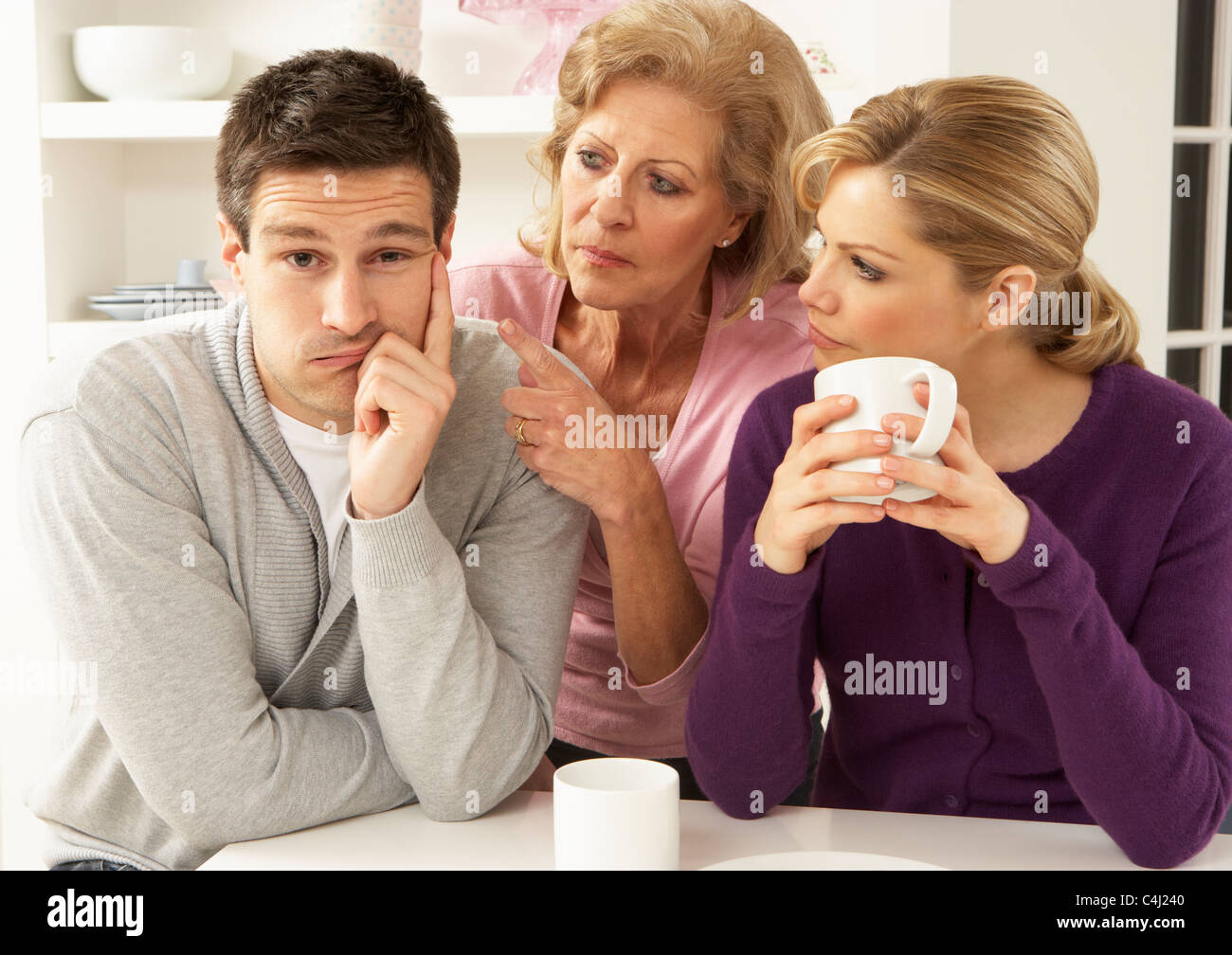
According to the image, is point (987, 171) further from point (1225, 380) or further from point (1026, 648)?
point (1225, 380)

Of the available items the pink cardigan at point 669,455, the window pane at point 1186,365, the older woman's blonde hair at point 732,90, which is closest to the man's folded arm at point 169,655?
the pink cardigan at point 669,455

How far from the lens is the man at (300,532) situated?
1070 mm

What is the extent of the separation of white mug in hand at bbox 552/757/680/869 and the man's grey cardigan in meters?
0.21

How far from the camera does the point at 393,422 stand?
1156 millimetres

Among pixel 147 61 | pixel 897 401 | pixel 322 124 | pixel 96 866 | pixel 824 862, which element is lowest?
pixel 96 866

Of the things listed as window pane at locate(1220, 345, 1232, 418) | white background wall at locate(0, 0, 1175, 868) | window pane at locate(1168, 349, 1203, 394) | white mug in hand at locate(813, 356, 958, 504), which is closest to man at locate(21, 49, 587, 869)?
white mug in hand at locate(813, 356, 958, 504)

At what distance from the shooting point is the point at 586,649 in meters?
1.64

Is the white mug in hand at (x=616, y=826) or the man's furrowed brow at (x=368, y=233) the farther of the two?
the man's furrowed brow at (x=368, y=233)

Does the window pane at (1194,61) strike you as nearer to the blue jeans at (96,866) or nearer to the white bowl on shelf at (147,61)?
the white bowl on shelf at (147,61)

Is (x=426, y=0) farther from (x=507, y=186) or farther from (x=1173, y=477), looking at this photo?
(x=1173, y=477)

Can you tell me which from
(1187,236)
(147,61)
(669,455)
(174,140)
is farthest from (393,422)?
(1187,236)

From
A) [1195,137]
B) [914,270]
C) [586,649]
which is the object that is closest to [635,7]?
[914,270]

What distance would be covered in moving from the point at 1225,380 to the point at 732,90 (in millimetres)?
1752

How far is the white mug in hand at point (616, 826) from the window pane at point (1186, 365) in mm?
2180
